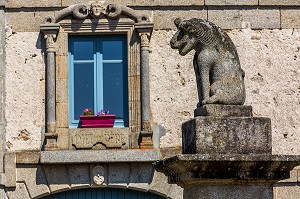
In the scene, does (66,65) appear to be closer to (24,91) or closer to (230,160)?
(24,91)

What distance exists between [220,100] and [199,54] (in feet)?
1.53

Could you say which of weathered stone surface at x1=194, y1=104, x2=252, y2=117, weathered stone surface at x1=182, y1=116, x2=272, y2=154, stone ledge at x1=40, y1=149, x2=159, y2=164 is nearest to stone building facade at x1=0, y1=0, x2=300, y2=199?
stone ledge at x1=40, y1=149, x2=159, y2=164

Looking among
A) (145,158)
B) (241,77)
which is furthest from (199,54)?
(145,158)

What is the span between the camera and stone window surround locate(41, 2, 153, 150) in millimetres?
13406

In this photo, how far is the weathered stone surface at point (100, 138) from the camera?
43.8ft

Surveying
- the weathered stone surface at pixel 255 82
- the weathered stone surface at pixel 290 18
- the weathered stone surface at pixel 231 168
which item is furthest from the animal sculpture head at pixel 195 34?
the weathered stone surface at pixel 290 18

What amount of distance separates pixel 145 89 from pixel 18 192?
2.59 meters

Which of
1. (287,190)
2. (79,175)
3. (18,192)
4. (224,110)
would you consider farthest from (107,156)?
(224,110)

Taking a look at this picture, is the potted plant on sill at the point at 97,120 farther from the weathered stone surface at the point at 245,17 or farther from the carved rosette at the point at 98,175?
the weathered stone surface at the point at 245,17

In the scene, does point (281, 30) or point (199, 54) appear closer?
point (199, 54)

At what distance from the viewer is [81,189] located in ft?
44.4

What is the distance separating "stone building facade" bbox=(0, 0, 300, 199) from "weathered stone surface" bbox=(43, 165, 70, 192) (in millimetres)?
16

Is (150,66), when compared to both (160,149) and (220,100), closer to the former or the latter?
(160,149)

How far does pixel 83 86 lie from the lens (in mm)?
13711
